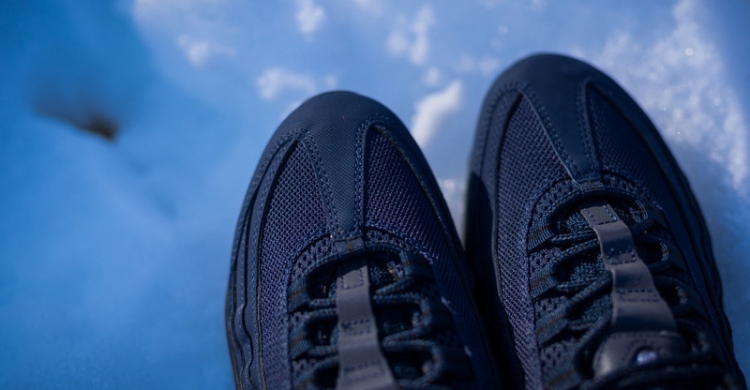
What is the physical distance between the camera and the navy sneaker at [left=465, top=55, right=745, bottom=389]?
833mm

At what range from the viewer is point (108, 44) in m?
1.42

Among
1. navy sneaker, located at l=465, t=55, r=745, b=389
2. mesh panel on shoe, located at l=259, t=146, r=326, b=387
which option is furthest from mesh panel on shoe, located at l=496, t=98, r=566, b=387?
mesh panel on shoe, located at l=259, t=146, r=326, b=387

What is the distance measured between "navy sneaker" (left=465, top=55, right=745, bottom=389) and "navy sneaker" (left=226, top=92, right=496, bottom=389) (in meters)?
0.10

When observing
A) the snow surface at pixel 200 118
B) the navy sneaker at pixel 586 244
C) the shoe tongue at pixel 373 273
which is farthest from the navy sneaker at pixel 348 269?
the snow surface at pixel 200 118

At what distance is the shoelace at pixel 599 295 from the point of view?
31.4 inches

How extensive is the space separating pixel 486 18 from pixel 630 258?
795 millimetres

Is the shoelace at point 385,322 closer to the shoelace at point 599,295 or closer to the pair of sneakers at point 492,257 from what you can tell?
the pair of sneakers at point 492,257

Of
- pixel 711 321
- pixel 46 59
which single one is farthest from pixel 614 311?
pixel 46 59

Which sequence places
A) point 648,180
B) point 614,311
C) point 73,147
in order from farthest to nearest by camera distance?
point 73,147 → point 648,180 → point 614,311

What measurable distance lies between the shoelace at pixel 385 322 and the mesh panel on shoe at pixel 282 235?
0.04m

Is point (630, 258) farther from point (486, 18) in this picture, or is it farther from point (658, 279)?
point (486, 18)

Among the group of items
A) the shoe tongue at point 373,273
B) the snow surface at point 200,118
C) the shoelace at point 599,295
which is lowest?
the shoelace at point 599,295

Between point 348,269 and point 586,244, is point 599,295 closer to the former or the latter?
point 586,244

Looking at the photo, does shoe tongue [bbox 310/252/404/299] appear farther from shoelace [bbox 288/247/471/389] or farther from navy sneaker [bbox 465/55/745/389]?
navy sneaker [bbox 465/55/745/389]
